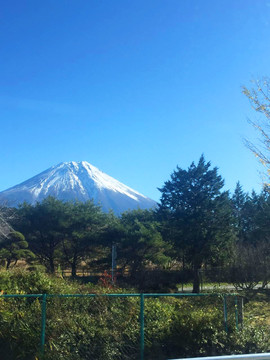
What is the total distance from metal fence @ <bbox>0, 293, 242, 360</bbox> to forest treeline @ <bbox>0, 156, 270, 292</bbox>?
14944 mm

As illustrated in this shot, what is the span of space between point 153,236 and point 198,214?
20.3 feet

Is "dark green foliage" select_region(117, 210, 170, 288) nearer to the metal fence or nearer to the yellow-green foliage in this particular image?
the yellow-green foliage

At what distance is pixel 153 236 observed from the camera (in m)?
36.0

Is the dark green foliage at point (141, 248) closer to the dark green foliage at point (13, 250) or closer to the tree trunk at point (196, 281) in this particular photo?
the tree trunk at point (196, 281)

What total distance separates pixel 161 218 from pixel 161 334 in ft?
86.3

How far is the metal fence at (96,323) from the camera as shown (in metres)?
6.62

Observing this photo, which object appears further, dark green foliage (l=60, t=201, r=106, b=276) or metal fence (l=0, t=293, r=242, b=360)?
dark green foliage (l=60, t=201, r=106, b=276)

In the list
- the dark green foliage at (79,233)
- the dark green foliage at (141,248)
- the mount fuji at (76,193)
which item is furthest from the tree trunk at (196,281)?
the mount fuji at (76,193)

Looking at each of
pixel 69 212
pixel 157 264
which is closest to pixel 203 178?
pixel 157 264

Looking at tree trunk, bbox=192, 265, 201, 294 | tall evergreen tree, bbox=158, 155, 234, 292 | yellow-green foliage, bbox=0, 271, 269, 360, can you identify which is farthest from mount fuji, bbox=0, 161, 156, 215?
yellow-green foliage, bbox=0, 271, 269, 360

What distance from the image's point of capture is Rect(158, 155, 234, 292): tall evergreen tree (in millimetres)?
31125

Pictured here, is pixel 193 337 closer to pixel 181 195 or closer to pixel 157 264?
pixel 181 195

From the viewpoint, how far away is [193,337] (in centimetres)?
758

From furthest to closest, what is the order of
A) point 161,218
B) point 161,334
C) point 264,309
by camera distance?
point 161,218
point 264,309
point 161,334
